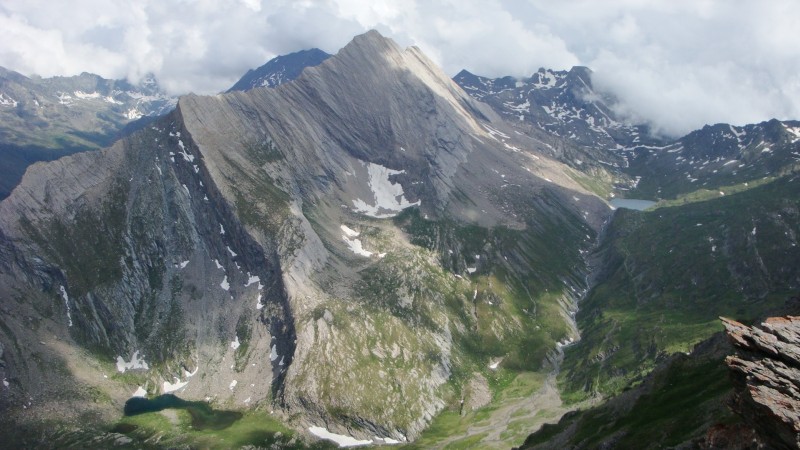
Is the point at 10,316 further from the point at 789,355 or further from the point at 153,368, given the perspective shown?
the point at 789,355

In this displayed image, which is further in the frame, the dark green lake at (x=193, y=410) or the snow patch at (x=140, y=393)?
the snow patch at (x=140, y=393)

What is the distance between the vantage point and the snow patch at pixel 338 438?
172m

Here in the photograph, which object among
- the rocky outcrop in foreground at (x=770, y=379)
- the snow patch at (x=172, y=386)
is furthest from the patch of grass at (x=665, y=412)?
the snow patch at (x=172, y=386)

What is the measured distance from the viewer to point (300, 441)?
16912cm

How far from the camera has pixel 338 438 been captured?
174000mm

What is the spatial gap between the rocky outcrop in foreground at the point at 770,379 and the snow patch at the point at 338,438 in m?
144

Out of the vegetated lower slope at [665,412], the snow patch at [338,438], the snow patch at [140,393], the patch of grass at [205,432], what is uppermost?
the snow patch at [140,393]

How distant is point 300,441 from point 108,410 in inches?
2537

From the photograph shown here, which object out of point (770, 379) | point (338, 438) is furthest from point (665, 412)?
point (338, 438)

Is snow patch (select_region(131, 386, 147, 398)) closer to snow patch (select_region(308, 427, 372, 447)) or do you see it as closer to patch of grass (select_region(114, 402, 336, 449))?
patch of grass (select_region(114, 402, 336, 449))

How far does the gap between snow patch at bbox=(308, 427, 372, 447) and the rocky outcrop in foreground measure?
471 feet

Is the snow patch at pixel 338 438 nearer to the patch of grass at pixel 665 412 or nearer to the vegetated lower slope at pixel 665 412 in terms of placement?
the vegetated lower slope at pixel 665 412

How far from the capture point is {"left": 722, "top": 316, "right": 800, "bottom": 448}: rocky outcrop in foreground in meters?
41.0

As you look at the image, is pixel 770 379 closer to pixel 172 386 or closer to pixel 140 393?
pixel 172 386
